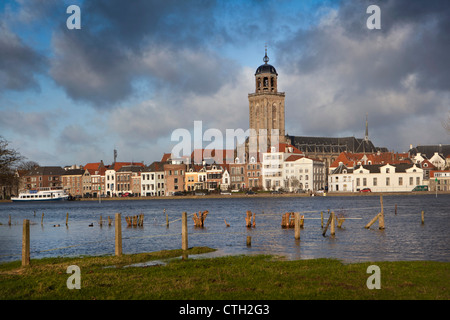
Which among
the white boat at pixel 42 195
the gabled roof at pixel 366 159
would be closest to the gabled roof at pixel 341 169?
the gabled roof at pixel 366 159

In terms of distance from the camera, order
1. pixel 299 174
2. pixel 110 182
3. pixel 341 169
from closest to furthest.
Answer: pixel 299 174
pixel 341 169
pixel 110 182

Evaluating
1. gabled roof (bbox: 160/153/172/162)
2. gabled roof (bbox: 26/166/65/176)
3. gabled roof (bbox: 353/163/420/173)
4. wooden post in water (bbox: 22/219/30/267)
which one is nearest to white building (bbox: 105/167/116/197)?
gabled roof (bbox: 160/153/172/162)

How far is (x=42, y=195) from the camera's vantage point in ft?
570

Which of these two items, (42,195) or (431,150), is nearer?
(42,195)

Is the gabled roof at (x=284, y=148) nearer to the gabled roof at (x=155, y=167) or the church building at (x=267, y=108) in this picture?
the church building at (x=267, y=108)

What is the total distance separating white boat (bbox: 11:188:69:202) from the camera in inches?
6732

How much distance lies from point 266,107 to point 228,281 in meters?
176

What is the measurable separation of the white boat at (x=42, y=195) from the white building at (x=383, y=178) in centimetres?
9394

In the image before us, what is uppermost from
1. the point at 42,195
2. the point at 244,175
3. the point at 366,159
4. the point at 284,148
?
the point at 284,148

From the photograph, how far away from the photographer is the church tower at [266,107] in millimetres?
191125

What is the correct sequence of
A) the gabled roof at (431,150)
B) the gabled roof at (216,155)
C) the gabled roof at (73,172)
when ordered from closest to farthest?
the gabled roof at (216,155), the gabled roof at (73,172), the gabled roof at (431,150)

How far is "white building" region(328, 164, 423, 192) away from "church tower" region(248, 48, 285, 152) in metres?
34.9

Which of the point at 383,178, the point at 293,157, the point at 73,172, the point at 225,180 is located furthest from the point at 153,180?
the point at 383,178

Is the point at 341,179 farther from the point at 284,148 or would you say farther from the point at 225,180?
the point at 225,180
